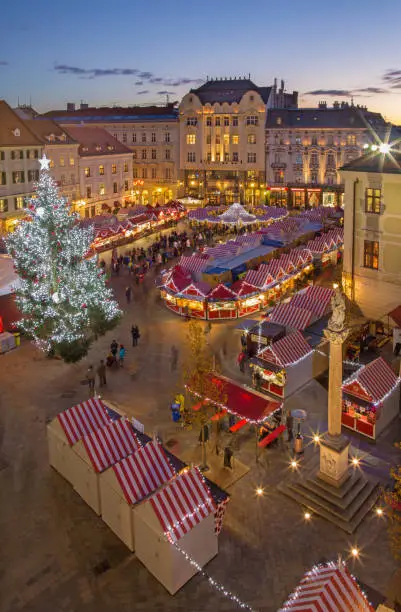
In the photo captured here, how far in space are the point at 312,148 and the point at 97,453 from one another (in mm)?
58958

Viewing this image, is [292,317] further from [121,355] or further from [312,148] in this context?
[312,148]

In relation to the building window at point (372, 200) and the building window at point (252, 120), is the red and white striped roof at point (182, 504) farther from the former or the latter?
the building window at point (252, 120)

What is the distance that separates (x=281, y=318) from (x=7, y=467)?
13617mm

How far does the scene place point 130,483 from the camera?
13.5 meters

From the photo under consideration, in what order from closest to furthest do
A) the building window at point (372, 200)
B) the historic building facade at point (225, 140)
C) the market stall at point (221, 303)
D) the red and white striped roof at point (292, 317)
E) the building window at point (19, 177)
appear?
1. the red and white striped roof at point (292, 317)
2. the building window at point (372, 200)
3. the market stall at point (221, 303)
4. the building window at point (19, 177)
5. the historic building facade at point (225, 140)

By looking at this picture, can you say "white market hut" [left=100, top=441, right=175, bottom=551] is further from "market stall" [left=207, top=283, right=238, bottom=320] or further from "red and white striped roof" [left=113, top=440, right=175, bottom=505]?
"market stall" [left=207, top=283, right=238, bottom=320]

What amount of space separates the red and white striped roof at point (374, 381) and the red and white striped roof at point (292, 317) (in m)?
5.45

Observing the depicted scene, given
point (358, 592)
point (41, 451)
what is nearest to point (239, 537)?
point (358, 592)

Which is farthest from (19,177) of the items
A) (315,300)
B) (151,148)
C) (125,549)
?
(125,549)

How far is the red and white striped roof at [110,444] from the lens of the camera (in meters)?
14.7

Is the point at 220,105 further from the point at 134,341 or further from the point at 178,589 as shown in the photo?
the point at 178,589

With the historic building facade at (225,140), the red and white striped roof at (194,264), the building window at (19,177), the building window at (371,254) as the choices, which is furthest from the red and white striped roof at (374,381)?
the historic building facade at (225,140)

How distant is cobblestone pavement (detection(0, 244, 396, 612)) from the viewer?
12.4 metres

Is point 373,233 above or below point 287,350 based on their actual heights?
above
